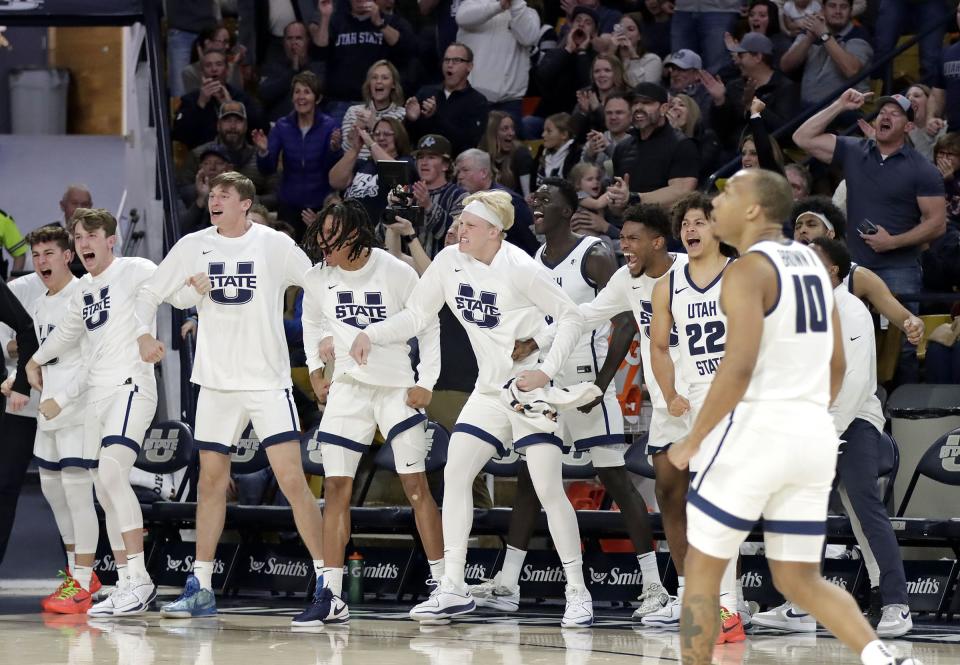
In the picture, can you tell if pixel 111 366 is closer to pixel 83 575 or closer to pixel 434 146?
pixel 83 575

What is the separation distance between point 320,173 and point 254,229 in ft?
12.5

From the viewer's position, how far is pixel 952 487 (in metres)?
9.11

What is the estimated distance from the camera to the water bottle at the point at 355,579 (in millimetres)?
9469

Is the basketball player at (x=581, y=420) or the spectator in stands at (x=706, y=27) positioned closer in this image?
the basketball player at (x=581, y=420)

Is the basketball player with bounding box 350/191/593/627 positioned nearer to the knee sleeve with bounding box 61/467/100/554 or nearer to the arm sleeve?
the arm sleeve

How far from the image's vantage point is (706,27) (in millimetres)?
12781

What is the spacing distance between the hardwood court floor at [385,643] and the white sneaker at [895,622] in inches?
3.6

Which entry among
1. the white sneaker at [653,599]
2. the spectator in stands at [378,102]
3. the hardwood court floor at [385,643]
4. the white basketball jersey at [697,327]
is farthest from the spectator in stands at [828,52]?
the hardwood court floor at [385,643]

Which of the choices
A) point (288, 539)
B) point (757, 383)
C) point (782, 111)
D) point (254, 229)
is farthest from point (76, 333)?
point (782, 111)

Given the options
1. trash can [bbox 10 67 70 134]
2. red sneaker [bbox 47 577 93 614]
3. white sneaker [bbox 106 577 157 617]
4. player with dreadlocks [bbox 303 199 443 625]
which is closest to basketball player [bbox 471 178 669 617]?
player with dreadlocks [bbox 303 199 443 625]

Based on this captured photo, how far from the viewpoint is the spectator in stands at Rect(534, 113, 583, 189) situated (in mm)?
11695

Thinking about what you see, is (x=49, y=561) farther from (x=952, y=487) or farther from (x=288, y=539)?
(x=952, y=487)

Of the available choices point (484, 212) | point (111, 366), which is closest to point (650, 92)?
point (484, 212)

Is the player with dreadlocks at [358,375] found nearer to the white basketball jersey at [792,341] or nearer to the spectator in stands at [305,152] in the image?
the white basketball jersey at [792,341]
